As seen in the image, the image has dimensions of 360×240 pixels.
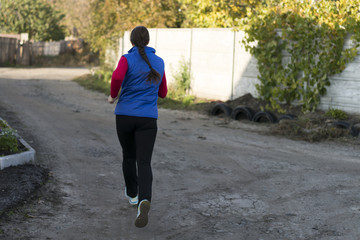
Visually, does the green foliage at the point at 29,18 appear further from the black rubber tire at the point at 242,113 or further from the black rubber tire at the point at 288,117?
the black rubber tire at the point at 288,117

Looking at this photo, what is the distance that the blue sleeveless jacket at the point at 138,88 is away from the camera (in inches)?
180

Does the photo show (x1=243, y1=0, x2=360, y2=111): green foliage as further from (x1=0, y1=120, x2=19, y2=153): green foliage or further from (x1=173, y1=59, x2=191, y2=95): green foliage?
(x1=0, y1=120, x2=19, y2=153): green foliage

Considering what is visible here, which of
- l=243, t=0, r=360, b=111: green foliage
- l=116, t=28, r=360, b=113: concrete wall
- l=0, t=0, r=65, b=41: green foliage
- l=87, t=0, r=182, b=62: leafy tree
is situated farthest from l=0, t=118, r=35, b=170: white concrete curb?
l=0, t=0, r=65, b=41: green foliage

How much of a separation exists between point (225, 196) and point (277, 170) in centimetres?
161

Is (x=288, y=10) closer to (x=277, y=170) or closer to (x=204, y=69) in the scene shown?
(x=204, y=69)

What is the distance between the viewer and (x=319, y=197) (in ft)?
18.8

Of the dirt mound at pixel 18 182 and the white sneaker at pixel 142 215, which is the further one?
the dirt mound at pixel 18 182

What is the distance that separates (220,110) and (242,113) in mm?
693

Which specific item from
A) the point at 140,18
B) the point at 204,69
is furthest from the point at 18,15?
the point at 204,69

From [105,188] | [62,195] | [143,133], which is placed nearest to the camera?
[143,133]

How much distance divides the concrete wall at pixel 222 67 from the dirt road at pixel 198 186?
2.07 metres

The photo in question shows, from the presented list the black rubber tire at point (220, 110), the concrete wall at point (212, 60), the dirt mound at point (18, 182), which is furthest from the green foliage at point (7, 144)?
the concrete wall at point (212, 60)

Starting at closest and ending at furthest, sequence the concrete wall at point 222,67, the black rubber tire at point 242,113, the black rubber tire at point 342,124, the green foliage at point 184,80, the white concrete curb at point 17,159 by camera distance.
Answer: the white concrete curb at point 17,159 < the black rubber tire at point 342,124 < the concrete wall at point 222,67 < the black rubber tire at point 242,113 < the green foliage at point 184,80

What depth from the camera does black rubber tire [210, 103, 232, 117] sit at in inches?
492
